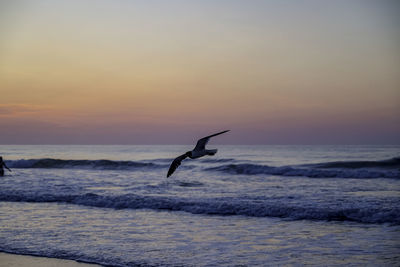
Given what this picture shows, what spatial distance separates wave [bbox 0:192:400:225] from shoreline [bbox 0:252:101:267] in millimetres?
5911

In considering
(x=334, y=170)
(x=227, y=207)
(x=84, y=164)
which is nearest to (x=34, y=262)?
(x=227, y=207)

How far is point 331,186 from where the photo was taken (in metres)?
21.0

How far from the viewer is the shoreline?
792cm

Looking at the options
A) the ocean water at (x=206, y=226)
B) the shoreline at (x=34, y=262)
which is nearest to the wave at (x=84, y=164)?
the ocean water at (x=206, y=226)

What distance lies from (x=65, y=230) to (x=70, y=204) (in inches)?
196

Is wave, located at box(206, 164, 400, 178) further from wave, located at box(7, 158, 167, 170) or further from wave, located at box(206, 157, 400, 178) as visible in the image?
wave, located at box(7, 158, 167, 170)

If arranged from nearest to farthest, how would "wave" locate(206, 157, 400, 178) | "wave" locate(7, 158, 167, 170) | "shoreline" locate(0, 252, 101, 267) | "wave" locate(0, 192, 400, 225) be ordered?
"shoreline" locate(0, 252, 101, 267), "wave" locate(0, 192, 400, 225), "wave" locate(206, 157, 400, 178), "wave" locate(7, 158, 167, 170)

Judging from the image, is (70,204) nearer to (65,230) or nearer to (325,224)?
(65,230)

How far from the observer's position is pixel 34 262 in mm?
8102

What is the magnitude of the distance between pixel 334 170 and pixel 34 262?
83.9 feet

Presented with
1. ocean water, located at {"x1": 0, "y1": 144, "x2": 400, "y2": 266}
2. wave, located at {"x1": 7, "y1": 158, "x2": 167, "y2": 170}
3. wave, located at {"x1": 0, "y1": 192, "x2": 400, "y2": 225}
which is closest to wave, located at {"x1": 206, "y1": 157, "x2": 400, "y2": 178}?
ocean water, located at {"x1": 0, "y1": 144, "x2": 400, "y2": 266}

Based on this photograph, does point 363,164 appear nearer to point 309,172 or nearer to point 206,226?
point 309,172

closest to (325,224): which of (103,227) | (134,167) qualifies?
(103,227)

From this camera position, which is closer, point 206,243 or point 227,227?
point 206,243
